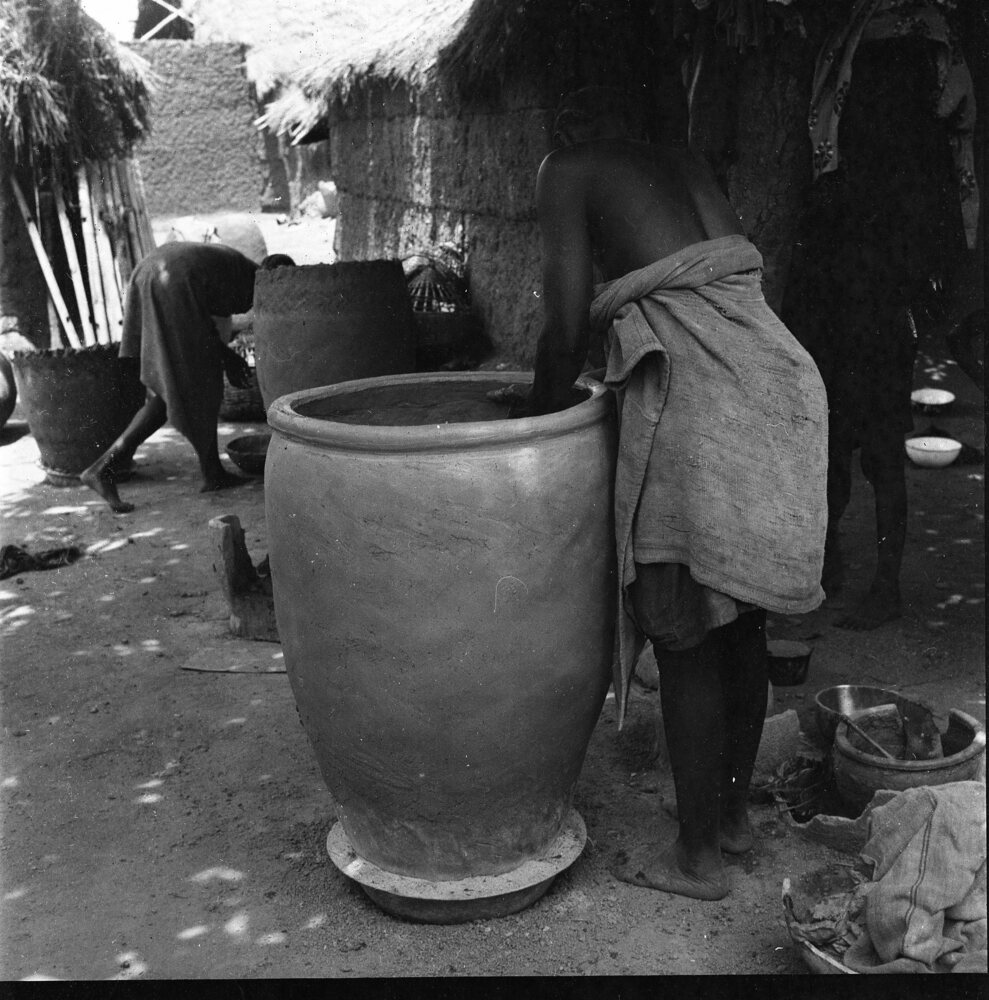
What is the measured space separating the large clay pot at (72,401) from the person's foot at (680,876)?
501 centimetres

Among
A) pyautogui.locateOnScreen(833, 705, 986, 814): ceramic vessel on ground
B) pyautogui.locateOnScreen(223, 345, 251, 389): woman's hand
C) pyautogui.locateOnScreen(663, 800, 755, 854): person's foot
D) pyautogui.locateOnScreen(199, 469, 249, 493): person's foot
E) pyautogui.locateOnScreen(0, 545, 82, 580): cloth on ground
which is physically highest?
pyautogui.locateOnScreen(223, 345, 251, 389): woman's hand

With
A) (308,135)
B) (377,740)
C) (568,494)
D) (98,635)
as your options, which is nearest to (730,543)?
(568,494)

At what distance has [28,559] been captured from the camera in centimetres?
529

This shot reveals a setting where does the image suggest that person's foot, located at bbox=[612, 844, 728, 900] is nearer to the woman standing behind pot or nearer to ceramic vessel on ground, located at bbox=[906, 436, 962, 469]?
ceramic vessel on ground, located at bbox=[906, 436, 962, 469]

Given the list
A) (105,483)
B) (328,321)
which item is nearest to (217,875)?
(328,321)

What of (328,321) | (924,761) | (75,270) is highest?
(75,270)

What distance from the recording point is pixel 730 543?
7.86ft

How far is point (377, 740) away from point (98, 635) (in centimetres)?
238

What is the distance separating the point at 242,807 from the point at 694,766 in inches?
50.9

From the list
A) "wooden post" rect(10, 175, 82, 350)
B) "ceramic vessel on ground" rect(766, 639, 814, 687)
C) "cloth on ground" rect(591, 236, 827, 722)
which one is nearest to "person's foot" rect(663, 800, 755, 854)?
"cloth on ground" rect(591, 236, 827, 722)

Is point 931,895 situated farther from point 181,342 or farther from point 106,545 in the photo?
point 181,342

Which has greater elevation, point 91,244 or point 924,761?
point 91,244

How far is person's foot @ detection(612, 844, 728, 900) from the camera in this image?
2.62m

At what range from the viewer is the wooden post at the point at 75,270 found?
8.39 metres
